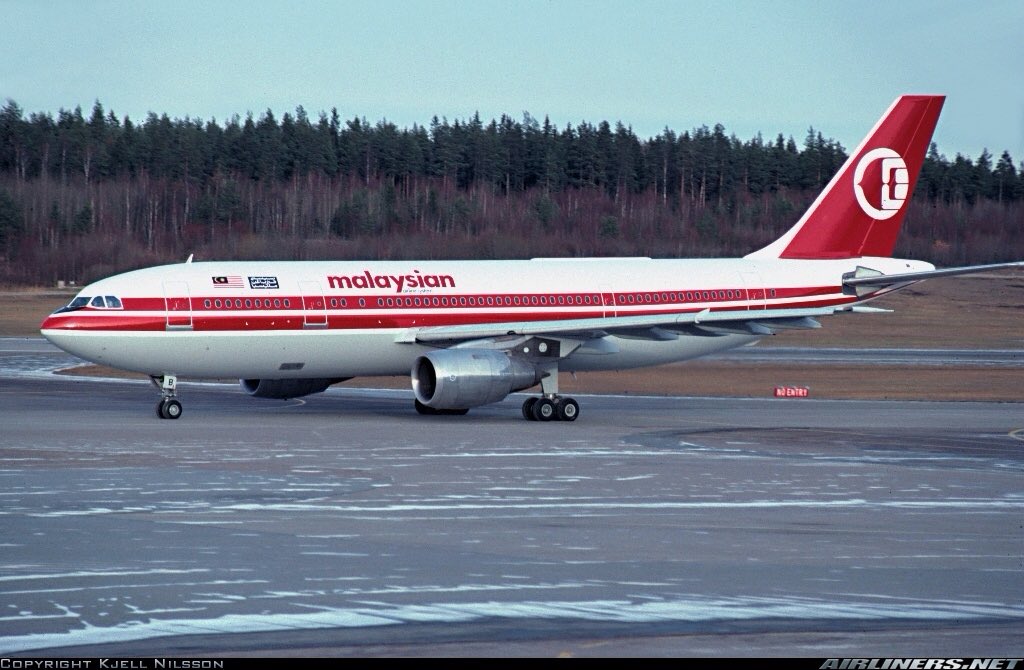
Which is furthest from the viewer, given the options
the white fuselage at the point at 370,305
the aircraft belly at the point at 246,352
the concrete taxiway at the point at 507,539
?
the white fuselage at the point at 370,305

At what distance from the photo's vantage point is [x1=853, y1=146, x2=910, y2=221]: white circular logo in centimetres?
4191

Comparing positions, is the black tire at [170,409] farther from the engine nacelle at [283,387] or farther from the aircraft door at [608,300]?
the aircraft door at [608,300]

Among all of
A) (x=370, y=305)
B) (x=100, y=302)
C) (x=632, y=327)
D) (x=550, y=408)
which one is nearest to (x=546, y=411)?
(x=550, y=408)

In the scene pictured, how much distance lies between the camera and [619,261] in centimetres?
3866

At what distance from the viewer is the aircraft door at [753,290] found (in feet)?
128

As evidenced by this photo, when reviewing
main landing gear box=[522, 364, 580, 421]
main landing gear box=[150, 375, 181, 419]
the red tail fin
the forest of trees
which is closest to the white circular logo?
the red tail fin

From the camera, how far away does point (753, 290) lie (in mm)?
39000

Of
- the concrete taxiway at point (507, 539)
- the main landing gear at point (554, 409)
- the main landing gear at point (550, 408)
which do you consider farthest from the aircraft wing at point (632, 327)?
the concrete taxiway at point (507, 539)

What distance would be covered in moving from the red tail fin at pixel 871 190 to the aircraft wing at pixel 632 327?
634cm

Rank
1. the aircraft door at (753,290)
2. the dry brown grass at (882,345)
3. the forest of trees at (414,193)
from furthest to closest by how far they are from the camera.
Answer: the forest of trees at (414,193) < the dry brown grass at (882,345) < the aircraft door at (753,290)

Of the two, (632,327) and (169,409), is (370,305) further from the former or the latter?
(632,327)

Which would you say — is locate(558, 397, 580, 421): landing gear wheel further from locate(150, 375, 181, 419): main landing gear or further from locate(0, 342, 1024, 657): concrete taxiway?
locate(150, 375, 181, 419): main landing gear

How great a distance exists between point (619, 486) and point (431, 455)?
208 inches

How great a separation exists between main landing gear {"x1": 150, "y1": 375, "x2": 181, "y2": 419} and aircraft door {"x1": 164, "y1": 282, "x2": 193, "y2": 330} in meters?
1.47
